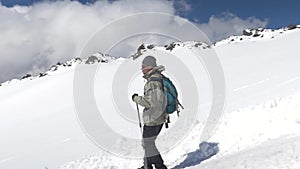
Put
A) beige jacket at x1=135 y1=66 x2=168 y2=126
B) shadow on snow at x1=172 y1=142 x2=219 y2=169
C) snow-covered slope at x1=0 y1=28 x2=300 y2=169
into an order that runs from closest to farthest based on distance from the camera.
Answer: snow-covered slope at x1=0 y1=28 x2=300 y2=169
beige jacket at x1=135 y1=66 x2=168 y2=126
shadow on snow at x1=172 y1=142 x2=219 y2=169

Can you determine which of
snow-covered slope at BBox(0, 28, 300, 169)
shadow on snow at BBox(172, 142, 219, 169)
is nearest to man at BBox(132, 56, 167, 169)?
snow-covered slope at BBox(0, 28, 300, 169)

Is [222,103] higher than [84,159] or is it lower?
higher

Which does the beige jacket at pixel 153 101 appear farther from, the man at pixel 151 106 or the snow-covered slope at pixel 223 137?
the snow-covered slope at pixel 223 137

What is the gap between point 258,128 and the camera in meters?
9.20

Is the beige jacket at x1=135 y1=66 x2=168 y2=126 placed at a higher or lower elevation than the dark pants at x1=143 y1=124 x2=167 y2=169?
higher

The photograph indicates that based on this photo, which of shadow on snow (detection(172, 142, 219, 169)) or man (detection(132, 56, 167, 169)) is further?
shadow on snow (detection(172, 142, 219, 169))

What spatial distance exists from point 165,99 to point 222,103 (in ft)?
30.0

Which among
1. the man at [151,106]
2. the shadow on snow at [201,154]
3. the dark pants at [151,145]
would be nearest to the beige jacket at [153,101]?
the man at [151,106]

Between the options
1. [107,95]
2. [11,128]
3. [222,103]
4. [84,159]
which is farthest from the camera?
[107,95]

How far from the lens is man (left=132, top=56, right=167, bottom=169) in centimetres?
694

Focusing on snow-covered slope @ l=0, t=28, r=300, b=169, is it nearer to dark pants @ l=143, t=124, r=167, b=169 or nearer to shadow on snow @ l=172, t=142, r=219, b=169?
shadow on snow @ l=172, t=142, r=219, b=169

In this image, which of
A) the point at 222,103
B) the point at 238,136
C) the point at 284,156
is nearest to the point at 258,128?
the point at 238,136

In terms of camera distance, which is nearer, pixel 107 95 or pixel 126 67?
pixel 107 95

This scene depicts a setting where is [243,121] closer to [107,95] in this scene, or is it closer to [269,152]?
[269,152]
